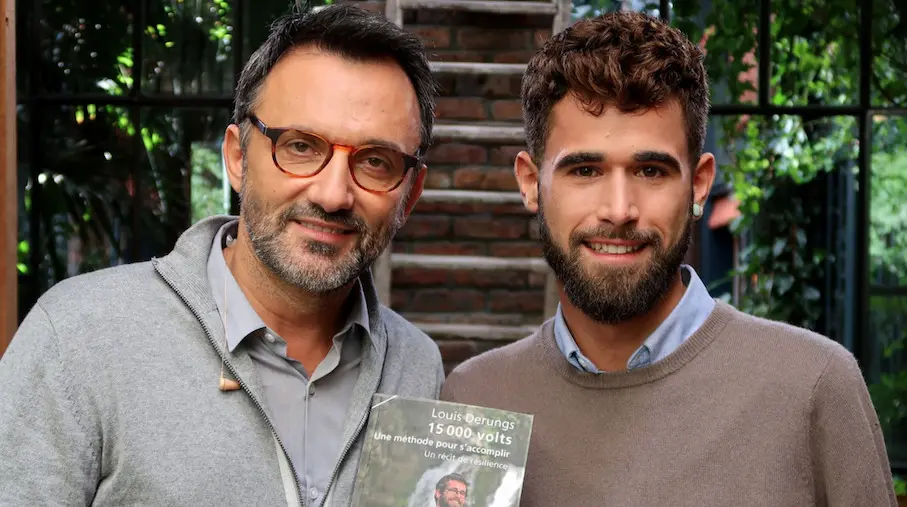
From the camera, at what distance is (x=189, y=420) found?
1.72 m

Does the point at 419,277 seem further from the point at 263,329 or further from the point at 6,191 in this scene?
the point at 263,329

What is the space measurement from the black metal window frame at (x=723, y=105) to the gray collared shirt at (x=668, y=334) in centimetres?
250

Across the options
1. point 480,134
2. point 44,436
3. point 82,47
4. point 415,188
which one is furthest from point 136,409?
point 82,47

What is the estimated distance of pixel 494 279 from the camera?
4.22 meters

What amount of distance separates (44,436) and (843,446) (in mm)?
1274

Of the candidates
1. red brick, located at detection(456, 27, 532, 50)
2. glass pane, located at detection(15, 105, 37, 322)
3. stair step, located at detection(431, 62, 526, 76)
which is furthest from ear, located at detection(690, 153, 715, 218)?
glass pane, located at detection(15, 105, 37, 322)

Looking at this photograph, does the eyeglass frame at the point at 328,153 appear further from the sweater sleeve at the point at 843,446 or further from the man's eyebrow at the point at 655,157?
the sweater sleeve at the point at 843,446

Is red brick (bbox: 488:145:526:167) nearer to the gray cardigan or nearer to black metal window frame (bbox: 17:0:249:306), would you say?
black metal window frame (bbox: 17:0:249:306)

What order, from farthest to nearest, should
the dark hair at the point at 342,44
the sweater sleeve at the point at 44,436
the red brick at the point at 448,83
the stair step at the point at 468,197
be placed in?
the red brick at the point at 448,83 → the stair step at the point at 468,197 → the dark hair at the point at 342,44 → the sweater sleeve at the point at 44,436

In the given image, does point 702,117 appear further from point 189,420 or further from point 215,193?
point 215,193

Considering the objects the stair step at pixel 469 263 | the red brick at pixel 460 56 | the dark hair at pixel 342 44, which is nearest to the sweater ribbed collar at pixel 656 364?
the dark hair at pixel 342 44

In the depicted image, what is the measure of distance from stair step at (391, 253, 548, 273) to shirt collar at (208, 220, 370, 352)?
1837mm

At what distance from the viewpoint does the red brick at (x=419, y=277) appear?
4188 millimetres

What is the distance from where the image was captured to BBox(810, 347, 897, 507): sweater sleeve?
5.63ft
